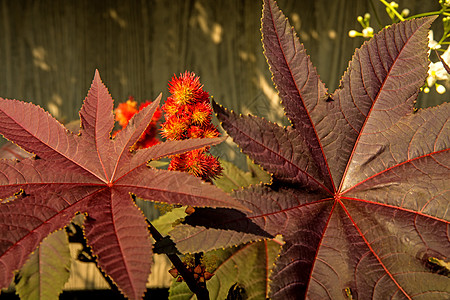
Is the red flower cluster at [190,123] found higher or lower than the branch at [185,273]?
higher

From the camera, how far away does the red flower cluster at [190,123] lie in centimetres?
51

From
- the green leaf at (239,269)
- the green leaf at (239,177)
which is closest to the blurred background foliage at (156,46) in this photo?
the green leaf at (239,177)

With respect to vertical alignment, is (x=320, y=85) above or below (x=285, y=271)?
above

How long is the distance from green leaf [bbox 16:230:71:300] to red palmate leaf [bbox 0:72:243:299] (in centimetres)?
27

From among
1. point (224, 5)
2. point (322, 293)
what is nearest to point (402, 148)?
point (322, 293)

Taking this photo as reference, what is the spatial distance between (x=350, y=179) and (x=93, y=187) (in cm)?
35

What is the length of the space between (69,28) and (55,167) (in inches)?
47.3

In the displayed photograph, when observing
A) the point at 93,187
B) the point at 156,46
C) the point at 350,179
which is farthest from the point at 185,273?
the point at 156,46

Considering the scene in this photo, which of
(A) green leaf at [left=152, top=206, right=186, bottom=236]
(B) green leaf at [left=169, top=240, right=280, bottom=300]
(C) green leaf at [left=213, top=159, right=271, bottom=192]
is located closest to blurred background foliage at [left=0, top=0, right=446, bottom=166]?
A: (C) green leaf at [left=213, top=159, right=271, bottom=192]

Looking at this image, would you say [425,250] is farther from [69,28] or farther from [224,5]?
[69,28]

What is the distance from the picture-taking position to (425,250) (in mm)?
419

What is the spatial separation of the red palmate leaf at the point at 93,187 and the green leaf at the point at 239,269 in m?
0.23

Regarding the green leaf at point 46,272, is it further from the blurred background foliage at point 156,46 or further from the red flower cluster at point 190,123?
the blurred background foliage at point 156,46

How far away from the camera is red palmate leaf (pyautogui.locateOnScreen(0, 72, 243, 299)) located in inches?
13.9
